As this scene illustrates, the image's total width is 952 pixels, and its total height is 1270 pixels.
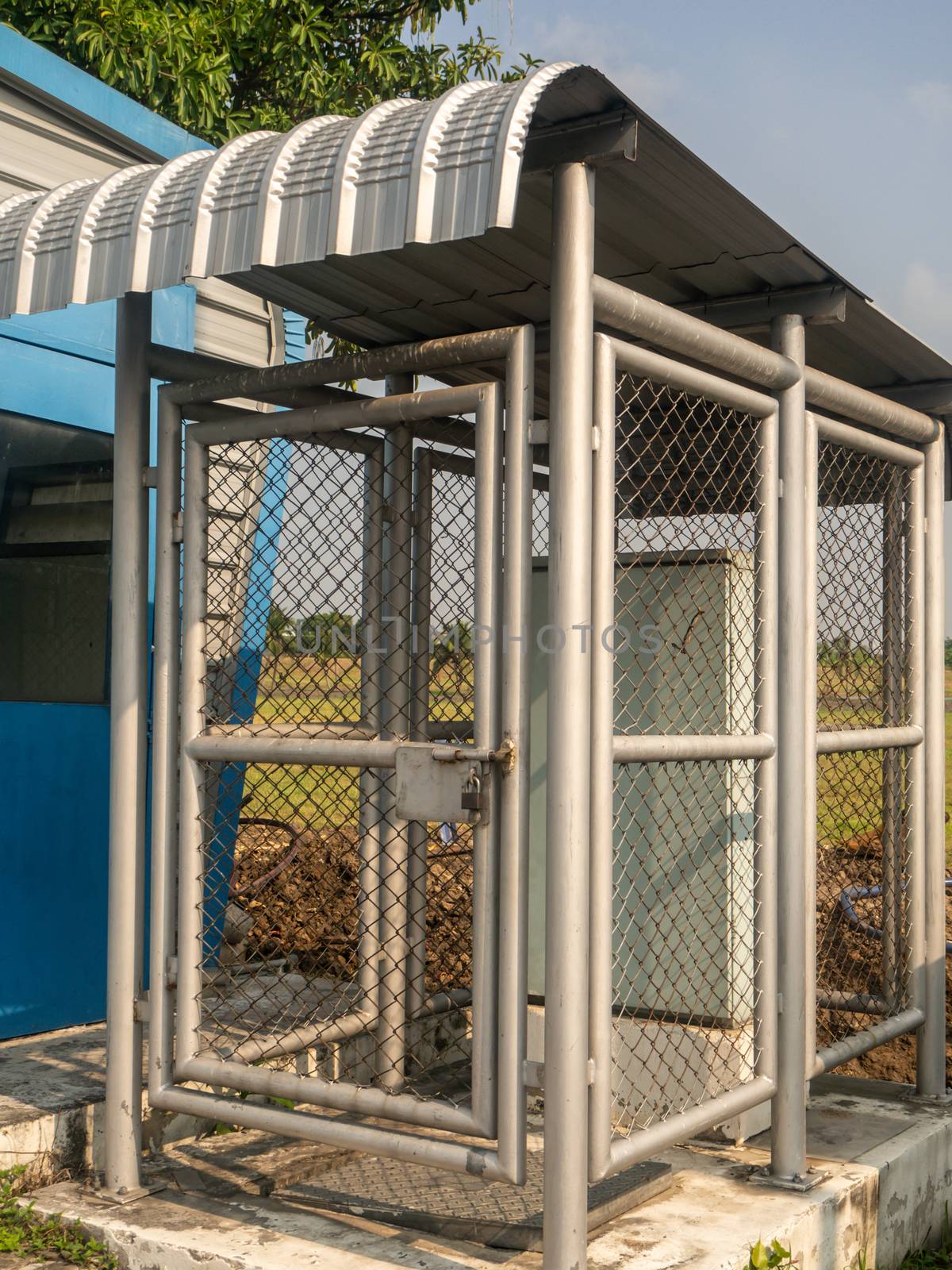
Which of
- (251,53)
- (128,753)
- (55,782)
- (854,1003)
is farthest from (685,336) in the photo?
(251,53)

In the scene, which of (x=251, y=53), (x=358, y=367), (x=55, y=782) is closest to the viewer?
(x=358, y=367)

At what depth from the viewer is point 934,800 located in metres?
Result: 4.87

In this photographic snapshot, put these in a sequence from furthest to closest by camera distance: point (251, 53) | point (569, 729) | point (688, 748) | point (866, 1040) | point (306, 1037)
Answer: point (251, 53) < point (866, 1040) < point (306, 1037) < point (688, 748) < point (569, 729)

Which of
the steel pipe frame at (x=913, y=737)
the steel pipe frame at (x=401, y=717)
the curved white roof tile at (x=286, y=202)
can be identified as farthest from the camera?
the steel pipe frame at (x=913, y=737)

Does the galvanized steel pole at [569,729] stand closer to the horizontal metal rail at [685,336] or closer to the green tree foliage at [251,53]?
the horizontal metal rail at [685,336]

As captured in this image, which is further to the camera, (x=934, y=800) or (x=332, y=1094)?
(x=934, y=800)

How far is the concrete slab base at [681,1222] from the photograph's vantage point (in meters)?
3.30

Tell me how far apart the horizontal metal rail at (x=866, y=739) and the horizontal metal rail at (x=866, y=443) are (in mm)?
971

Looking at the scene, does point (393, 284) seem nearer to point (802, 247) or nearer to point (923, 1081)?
point (802, 247)

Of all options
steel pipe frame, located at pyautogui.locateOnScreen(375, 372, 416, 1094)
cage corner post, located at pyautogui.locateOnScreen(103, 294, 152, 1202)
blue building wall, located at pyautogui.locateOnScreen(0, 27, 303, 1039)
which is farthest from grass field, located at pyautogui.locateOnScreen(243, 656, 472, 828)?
blue building wall, located at pyautogui.locateOnScreen(0, 27, 303, 1039)

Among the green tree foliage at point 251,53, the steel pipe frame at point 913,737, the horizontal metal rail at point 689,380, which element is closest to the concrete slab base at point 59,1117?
the steel pipe frame at point 913,737

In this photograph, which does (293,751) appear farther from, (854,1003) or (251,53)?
(251,53)

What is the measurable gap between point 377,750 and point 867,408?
223 cm

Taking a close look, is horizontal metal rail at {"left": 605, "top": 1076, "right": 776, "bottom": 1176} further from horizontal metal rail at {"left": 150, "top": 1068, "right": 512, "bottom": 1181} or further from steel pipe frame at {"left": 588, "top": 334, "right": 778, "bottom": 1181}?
horizontal metal rail at {"left": 150, "top": 1068, "right": 512, "bottom": 1181}
